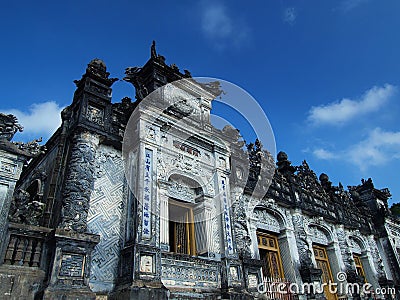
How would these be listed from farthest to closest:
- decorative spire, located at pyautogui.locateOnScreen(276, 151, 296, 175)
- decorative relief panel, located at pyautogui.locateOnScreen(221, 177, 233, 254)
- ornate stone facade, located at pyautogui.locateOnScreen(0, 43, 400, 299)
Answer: decorative spire, located at pyautogui.locateOnScreen(276, 151, 296, 175), decorative relief panel, located at pyautogui.locateOnScreen(221, 177, 233, 254), ornate stone facade, located at pyautogui.locateOnScreen(0, 43, 400, 299)

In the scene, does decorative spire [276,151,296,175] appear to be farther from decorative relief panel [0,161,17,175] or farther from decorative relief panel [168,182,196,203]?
decorative relief panel [0,161,17,175]

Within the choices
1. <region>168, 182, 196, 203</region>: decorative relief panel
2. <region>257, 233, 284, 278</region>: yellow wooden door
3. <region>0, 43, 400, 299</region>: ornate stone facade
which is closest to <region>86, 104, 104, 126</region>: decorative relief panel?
<region>0, 43, 400, 299</region>: ornate stone facade

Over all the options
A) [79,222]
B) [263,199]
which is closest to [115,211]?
[79,222]

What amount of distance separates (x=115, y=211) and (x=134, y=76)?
464 cm

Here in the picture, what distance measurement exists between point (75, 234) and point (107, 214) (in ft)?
4.48

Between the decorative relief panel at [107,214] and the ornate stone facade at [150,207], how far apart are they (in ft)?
0.08

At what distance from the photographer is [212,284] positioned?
8344 millimetres

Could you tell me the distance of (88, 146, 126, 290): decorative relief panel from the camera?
23.5 feet

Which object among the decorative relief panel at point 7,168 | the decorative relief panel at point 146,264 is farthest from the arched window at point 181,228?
the decorative relief panel at point 7,168

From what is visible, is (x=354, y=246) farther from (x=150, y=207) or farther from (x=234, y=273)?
(x=150, y=207)

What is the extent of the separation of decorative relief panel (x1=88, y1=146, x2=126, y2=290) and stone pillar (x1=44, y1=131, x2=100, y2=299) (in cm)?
37

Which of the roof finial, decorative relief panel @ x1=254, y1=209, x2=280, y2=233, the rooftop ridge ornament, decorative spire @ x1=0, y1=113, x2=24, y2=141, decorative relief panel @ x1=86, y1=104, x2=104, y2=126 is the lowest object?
decorative relief panel @ x1=254, y1=209, x2=280, y2=233

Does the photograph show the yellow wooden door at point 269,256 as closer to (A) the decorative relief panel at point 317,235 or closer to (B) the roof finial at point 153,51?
(A) the decorative relief panel at point 317,235

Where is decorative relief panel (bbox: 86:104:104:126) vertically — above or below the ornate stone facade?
above
